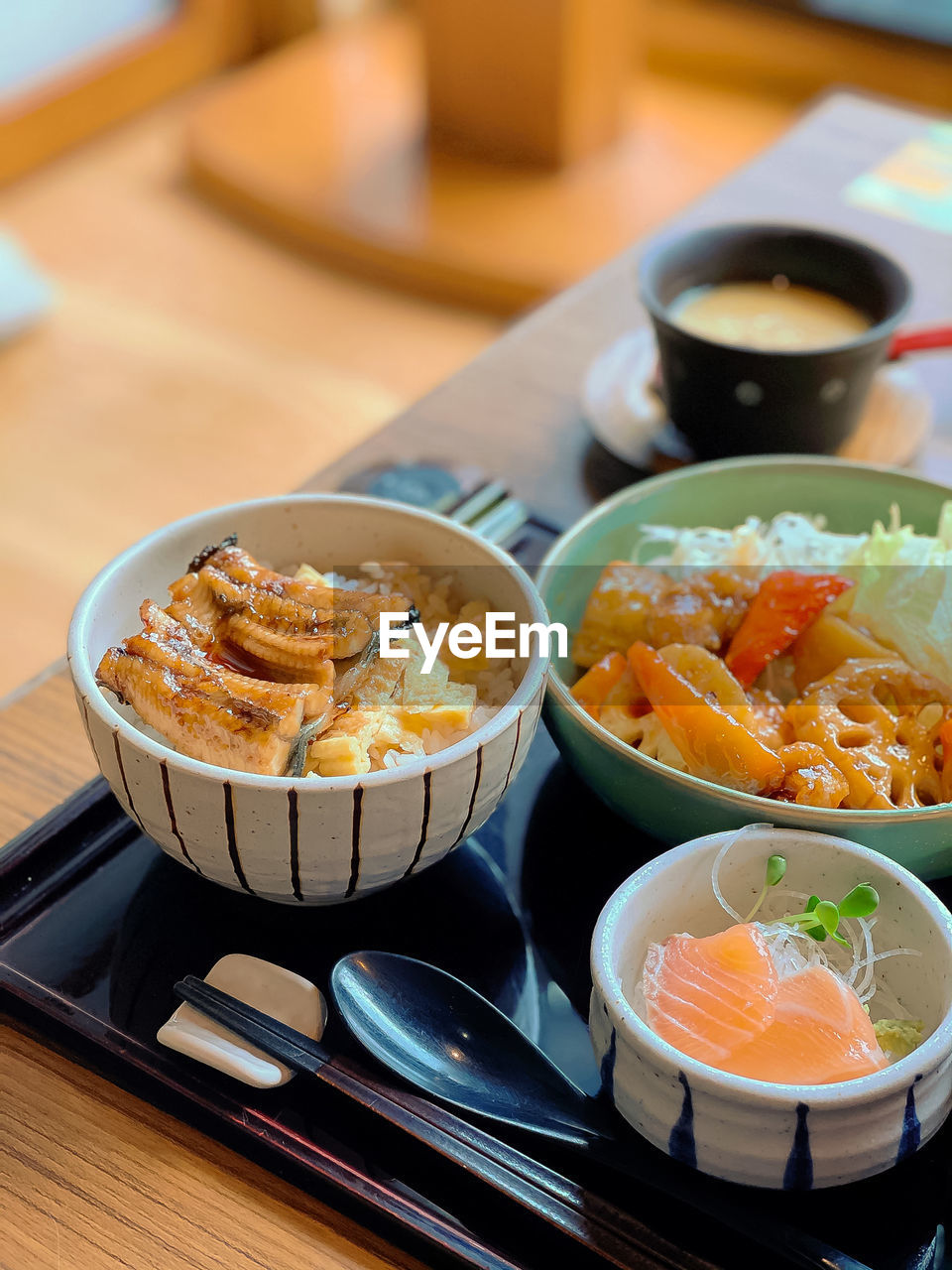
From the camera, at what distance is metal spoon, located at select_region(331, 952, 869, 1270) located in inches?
29.6

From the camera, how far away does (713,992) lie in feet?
2.44

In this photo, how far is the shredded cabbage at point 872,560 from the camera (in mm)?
1000

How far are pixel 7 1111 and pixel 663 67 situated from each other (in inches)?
157

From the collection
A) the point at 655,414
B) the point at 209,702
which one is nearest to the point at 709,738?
the point at 209,702

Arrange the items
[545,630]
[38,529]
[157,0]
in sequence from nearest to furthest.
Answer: [545,630] → [38,529] → [157,0]

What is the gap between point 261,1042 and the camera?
31.0 inches

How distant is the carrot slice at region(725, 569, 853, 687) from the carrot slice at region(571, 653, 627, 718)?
92 millimetres

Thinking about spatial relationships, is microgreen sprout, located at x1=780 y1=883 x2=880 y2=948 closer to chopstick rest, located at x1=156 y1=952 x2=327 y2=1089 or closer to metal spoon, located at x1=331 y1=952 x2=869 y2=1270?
metal spoon, located at x1=331 y1=952 x2=869 y2=1270

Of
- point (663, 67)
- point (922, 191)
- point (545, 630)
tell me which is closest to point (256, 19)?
point (663, 67)

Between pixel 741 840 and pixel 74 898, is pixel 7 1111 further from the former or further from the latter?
pixel 741 840

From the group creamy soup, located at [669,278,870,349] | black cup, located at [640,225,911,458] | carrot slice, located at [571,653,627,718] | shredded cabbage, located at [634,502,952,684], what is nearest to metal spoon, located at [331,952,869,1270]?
carrot slice, located at [571,653,627,718]

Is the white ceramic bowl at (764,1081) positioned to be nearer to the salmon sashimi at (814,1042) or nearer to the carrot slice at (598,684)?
the salmon sashimi at (814,1042)

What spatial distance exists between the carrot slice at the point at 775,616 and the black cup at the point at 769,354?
1.04 feet

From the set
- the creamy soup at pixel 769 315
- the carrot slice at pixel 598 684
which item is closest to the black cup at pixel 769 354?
the creamy soup at pixel 769 315
